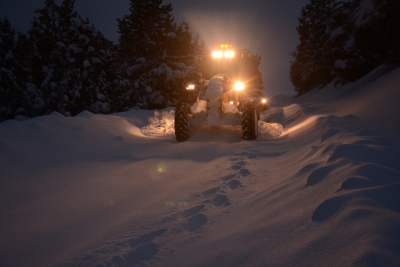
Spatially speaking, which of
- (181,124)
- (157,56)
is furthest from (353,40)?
(157,56)

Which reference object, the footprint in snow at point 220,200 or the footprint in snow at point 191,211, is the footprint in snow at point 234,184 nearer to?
the footprint in snow at point 220,200

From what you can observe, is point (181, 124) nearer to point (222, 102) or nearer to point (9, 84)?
point (222, 102)

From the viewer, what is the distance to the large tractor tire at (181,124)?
8633mm

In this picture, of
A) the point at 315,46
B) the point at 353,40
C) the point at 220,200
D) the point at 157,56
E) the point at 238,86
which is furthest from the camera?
the point at 315,46

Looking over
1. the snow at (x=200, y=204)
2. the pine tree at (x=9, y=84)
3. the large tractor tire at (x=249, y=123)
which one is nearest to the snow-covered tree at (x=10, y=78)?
the pine tree at (x=9, y=84)

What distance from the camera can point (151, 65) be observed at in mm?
27266

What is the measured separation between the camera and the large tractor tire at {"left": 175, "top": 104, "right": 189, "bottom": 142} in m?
8.63

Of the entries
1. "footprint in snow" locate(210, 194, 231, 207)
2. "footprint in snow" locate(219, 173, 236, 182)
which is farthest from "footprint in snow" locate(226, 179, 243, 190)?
"footprint in snow" locate(210, 194, 231, 207)

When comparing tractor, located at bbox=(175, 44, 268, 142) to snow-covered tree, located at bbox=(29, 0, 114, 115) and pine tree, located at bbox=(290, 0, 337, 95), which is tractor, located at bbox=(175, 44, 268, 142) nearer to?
snow-covered tree, located at bbox=(29, 0, 114, 115)

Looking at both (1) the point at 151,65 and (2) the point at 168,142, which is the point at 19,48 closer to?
(1) the point at 151,65

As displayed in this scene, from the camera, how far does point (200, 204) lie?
3641 mm

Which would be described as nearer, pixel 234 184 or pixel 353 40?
pixel 234 184

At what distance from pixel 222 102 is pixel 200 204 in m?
5.47

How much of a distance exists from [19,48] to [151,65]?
13.9 meters
